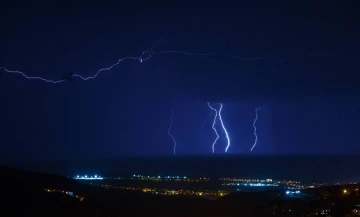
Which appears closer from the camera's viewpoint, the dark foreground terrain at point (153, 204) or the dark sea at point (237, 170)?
the dark foreground terrain at point (153, 204)

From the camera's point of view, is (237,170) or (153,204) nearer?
(153,204)

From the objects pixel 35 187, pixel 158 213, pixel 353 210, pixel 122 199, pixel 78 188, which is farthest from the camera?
pixel 78 188

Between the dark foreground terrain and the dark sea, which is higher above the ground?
the dark sea

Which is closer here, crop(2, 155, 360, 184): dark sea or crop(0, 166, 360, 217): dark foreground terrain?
crop(0, 166, 360, 217): dark foreground terrain

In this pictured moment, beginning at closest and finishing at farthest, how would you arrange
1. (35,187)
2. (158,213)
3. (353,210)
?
(353,210), (158,213), (35,187)

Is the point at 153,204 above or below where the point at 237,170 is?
below

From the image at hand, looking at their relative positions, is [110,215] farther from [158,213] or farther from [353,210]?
[353,210]

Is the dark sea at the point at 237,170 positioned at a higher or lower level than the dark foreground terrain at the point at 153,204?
higher

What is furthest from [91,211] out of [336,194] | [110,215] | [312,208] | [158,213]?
[336,194]
